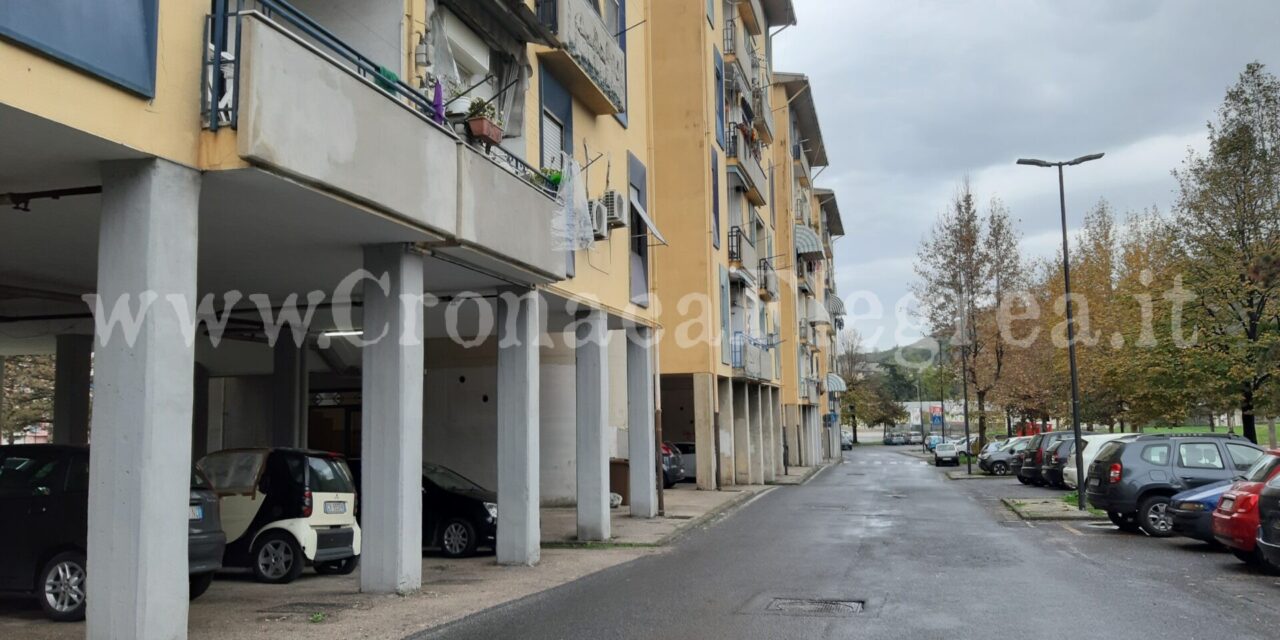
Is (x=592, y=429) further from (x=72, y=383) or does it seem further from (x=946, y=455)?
(x=946, y=455)

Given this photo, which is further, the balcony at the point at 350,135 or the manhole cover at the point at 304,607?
the manhole cover at the point at 304,607

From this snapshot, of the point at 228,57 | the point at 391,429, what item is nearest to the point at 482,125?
the point at 391,429

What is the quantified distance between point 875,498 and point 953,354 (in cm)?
2295

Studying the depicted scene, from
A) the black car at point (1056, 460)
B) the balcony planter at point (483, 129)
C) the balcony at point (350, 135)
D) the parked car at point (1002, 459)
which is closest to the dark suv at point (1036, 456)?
the black car at point (1056, 460)

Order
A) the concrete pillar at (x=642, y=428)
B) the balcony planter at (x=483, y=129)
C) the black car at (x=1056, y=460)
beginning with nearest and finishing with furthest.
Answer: the balcony planter at (x=483, y=129)
the concrete pillar at (x=642, y=428)
the black car at (x=1056, y=460)

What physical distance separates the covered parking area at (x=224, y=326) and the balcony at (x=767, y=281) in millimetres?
17465

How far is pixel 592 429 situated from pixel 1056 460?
17.4 m

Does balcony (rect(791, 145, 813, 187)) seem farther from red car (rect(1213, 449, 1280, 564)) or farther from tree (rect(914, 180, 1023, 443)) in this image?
red car (rect(1213, 449, 1280, 564))

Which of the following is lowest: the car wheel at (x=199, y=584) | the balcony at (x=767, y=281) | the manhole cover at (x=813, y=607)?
the manhole cover at (x=813, y=607)

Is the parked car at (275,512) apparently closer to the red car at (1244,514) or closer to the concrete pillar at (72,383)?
the concrete pillar at (72,383)

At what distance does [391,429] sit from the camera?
1023 centimetres

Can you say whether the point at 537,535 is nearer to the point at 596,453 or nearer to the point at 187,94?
the point at 596,453

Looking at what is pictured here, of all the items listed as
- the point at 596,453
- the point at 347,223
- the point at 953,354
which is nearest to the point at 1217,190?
the point at 953,354

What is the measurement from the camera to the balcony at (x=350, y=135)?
732cm
